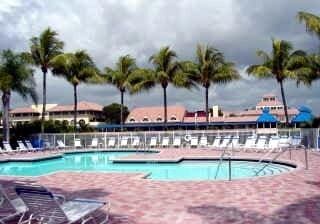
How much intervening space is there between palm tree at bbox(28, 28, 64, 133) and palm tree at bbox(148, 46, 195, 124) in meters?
7.58

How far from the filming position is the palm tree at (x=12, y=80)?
86.6ft

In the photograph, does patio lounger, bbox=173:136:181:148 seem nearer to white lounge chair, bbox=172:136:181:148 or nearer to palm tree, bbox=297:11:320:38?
white lounge chair, bbox=172:136:181:148

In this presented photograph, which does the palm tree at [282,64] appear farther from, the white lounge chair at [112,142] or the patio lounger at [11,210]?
the patio lounger at [11,210]

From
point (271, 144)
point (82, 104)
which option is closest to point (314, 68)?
point (271, 144)

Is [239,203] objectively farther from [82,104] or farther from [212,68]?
[82,104]

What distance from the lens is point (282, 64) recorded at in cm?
3216

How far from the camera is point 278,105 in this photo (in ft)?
331

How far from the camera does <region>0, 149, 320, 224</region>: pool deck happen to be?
22.8 ft

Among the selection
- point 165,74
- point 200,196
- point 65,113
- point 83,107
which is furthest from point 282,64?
point 65,113

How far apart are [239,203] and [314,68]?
72.5 ft

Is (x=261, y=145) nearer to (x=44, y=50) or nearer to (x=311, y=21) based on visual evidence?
(x=311, y=21)

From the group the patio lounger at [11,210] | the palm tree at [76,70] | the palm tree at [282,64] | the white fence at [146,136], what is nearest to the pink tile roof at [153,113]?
the palm tree at [76,70]

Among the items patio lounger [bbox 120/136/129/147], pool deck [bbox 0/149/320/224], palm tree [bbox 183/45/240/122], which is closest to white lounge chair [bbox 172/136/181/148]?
patio lounger [bbox 120/136/129/147]

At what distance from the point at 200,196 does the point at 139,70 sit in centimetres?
2821
